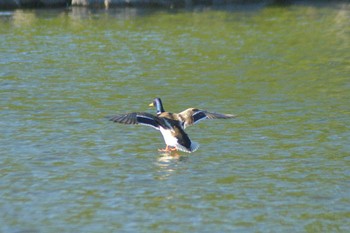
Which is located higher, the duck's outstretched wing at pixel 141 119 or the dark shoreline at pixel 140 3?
the duck's outstretched wing at pixel 141 119

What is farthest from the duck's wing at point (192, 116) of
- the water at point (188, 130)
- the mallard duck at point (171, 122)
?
the water at point (188, 130)

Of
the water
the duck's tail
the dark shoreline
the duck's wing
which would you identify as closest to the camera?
the water

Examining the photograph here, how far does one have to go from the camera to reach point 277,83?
2664cm

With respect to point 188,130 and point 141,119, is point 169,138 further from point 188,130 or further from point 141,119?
point 188,130

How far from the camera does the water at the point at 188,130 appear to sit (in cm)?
1514

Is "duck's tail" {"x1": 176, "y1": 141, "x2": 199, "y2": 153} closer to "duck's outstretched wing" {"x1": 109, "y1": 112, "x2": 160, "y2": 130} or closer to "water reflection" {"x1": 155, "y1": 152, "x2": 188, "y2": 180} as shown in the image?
"water reflection" {"x1": 155, "y1": 152, "x2": 188, "y2": 180}

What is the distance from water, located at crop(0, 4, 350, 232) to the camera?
49.7ft

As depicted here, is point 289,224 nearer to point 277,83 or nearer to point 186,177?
point 186,177

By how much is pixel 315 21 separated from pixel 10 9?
14622 mm

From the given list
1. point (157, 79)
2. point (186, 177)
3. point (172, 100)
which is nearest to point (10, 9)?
point (157, 79)

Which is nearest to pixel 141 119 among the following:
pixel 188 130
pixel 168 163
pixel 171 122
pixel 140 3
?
pixel 171 122

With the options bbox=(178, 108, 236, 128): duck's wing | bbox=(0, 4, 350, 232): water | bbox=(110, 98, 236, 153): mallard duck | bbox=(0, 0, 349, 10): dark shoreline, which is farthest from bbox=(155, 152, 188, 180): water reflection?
bbox=(0, 0, 349, 10): dark shoreline

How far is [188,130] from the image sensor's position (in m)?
21.5

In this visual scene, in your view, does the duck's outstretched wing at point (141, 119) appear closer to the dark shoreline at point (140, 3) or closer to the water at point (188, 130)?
the water at point (188, 130)
